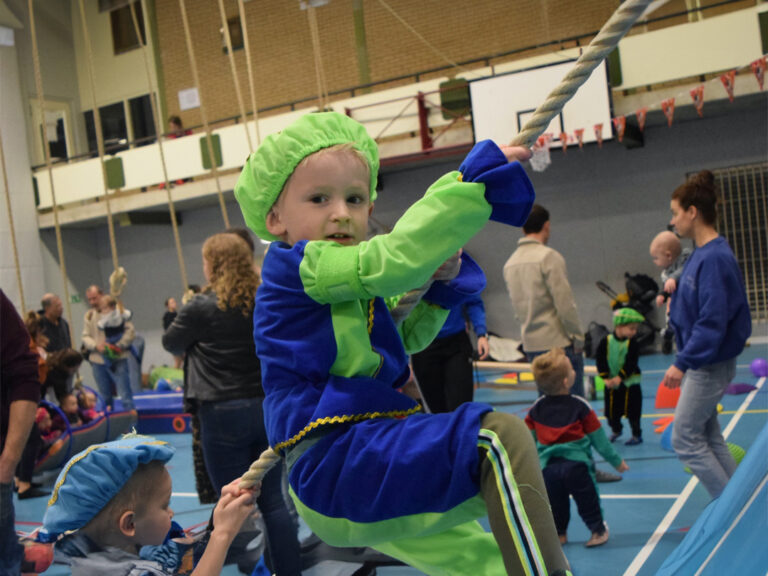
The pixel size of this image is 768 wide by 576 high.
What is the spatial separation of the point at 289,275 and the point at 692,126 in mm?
10100

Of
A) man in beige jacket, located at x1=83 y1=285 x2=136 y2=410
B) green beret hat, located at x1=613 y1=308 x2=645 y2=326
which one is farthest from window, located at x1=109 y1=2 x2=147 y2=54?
green beret hat, located at x1=613 y1=308 x2=645 y2=326

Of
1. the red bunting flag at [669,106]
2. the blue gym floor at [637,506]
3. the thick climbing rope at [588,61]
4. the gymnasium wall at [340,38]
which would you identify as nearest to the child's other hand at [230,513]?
the thick climbing rope at [588,61]

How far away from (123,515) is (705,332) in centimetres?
256

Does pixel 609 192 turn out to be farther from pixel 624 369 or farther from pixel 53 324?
pixel 53 324

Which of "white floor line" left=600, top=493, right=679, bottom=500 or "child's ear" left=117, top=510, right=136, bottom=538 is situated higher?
"child's ear" left=117, top=510, right=136, bottom=538

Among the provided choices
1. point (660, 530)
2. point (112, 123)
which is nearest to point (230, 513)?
point (660, 530)

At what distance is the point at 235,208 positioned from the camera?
14234 millimetres

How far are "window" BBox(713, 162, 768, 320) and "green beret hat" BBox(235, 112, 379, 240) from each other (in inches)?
380

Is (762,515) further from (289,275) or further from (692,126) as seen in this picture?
(692,126)

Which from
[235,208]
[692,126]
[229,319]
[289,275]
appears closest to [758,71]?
[692,126]

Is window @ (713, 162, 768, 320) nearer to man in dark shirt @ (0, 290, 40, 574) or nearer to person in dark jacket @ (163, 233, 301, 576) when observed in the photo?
person in dark jacket @ (163, 233, 301, 576)

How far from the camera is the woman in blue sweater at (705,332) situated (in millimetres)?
3363

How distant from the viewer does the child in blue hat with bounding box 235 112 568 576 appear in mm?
1289

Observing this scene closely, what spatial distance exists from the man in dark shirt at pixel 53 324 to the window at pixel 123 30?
25.3ft
